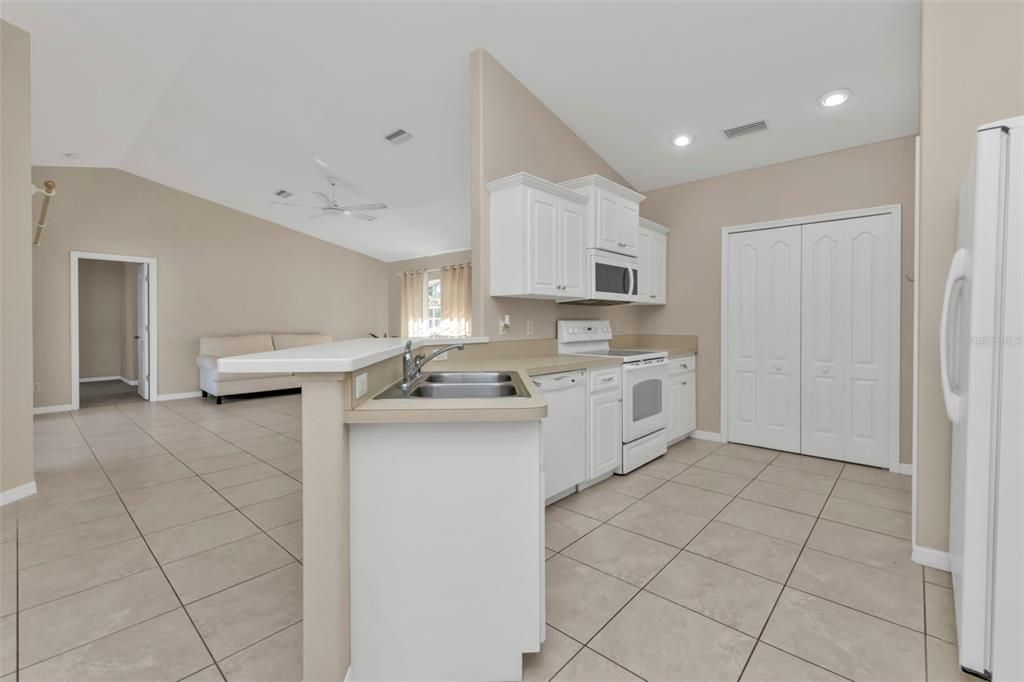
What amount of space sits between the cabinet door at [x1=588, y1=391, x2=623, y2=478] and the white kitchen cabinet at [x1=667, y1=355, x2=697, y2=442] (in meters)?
0.93

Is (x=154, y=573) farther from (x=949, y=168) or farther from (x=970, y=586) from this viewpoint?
(x=949, y=168)

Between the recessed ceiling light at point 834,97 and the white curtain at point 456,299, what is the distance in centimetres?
577

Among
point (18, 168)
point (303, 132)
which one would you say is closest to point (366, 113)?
point (303, 132)

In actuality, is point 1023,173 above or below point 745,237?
below

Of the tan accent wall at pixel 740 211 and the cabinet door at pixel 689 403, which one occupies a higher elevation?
the tan accent wall at pixel 740 211

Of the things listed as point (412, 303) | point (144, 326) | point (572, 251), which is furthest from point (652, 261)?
point (144, 326)

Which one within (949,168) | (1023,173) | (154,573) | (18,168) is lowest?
(154,573)

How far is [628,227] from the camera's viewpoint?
3672 millimetres

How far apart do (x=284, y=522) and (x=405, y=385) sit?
1.43 m

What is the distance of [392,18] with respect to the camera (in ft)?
9.18

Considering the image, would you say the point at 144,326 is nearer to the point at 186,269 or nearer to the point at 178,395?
the point at 186,269

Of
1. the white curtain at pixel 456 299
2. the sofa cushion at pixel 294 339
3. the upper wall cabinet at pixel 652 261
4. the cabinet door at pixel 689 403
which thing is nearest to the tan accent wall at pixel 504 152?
the upper wall cabinet at pixel 652 261

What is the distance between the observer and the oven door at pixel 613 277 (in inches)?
134

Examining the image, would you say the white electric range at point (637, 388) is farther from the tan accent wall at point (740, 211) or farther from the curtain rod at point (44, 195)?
the curtain rod at point (44, 195)
